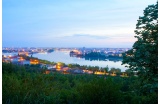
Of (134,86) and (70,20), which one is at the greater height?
(70,20)

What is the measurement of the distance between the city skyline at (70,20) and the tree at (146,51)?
102mm

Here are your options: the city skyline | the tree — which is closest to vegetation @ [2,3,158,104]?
the tree

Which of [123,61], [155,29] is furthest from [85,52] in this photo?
[155,29]

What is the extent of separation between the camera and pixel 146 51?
3107 millimetres

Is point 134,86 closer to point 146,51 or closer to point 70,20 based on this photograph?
point 146,51

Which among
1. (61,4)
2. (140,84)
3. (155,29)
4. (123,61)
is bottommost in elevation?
(140,84)

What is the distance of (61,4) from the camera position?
2.76m

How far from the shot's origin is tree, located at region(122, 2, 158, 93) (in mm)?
3004

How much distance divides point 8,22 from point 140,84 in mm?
1849

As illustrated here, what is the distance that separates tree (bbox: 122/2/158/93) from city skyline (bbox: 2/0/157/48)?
102mm

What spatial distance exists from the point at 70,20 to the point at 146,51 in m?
1.09

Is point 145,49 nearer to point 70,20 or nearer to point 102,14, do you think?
point 102,14

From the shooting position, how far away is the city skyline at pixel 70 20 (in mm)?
2535

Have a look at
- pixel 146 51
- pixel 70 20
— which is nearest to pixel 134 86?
pixel 146 51
